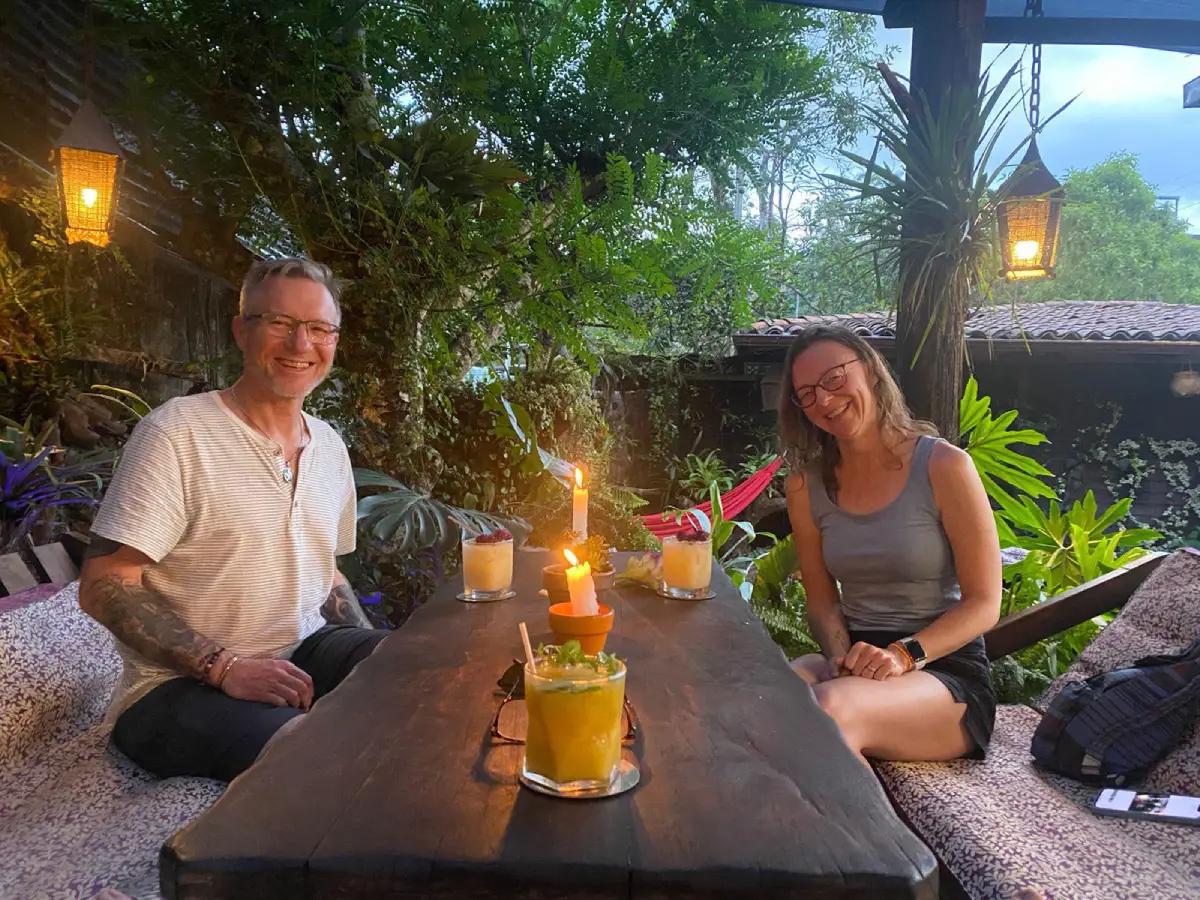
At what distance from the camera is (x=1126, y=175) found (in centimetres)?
2623

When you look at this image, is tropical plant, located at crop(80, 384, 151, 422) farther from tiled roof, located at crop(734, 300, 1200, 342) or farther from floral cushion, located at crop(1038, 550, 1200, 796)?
tiled roof, located at crop(734, 300, 1200, 342)

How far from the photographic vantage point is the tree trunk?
13.4 ft

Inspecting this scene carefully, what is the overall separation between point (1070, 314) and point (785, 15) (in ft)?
22.6

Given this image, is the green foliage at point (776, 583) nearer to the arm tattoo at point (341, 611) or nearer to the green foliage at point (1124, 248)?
the arm tattoo at point (341, 611)

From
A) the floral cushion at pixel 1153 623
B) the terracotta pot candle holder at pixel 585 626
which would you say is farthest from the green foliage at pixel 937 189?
the terracotta pot candle holder at pixel 585 626

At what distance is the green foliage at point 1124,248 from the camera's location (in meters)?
22.7

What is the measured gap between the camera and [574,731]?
983mm

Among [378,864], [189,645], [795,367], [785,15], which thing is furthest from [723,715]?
[785,15]

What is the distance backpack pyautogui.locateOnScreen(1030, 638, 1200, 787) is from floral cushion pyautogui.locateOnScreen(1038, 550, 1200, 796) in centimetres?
36

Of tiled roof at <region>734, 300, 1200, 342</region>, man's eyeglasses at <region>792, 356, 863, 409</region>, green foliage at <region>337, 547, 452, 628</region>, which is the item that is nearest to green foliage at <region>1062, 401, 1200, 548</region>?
tiled roof at <region>734, 300, 1200, 342</region>

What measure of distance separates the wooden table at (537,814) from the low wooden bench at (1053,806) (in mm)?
498

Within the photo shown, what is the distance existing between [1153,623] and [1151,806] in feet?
2.53

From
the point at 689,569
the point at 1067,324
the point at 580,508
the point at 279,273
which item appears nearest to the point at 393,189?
the point at 279,273

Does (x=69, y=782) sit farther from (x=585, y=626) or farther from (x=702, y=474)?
(x=702, y=474)
